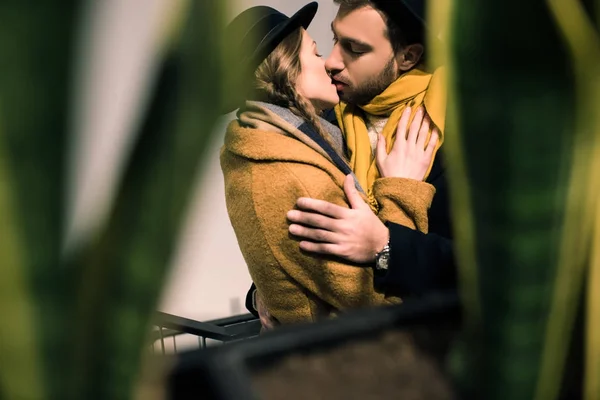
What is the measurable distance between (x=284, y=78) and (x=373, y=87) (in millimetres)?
196

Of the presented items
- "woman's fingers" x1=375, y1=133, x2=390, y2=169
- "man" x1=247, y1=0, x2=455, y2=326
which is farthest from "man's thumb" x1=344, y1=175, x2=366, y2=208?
"woman's fingers" x1=375, y1=133, x2=390, y2=169

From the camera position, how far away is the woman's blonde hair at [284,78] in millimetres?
880

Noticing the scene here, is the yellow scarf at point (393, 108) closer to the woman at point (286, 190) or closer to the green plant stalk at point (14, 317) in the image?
the woman at point (286, 190)

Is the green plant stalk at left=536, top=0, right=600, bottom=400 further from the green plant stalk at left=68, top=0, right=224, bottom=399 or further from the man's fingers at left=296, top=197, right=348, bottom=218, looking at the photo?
the man's fingers at left=296, top=197, right=348, bottom=218

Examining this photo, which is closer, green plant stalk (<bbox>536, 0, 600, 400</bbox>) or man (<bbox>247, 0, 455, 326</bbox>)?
green plant stalk (<bbox>536, 0, 600, 400</bbox>)

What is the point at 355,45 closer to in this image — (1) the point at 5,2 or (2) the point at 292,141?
(2) the point at 292,141

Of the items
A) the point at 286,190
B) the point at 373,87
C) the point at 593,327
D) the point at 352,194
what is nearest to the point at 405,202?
the point at 352,194

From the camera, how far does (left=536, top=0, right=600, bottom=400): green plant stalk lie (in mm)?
171

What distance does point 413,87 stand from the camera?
38.4 inches

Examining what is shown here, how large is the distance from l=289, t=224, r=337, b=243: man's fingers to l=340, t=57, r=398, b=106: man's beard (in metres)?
0.35

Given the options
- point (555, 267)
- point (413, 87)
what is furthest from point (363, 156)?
point (555, 267)

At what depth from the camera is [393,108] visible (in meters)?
1.01

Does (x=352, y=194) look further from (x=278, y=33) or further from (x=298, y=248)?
(x=278, y=33)

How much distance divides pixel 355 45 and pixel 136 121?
0.83 meters
